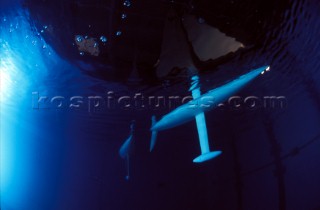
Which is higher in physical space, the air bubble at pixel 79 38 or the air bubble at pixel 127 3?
the air bubble at pixel 127 3

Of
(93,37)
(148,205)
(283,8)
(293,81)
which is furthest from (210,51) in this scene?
(148,205)

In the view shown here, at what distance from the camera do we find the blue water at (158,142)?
4355 millimetres

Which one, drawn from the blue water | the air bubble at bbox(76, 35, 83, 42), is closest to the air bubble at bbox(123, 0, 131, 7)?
the air bubble at bbox(76, 35, 83, 42)

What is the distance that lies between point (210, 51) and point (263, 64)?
1433 millimetres

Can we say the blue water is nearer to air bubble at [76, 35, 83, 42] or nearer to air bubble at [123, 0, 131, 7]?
air bubble at [76, 35, 83, 42]

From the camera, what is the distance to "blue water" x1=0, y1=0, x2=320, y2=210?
436 centimetres

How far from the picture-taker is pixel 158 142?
8.80 metres

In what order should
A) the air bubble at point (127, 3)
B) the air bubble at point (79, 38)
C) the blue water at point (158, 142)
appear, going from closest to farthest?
the air bubble at point (127, 3) → the air bubble at point (79, 38) → the blue water at point (158, 142)

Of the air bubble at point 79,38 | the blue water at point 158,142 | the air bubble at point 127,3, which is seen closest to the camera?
the air bubble at point 127,3

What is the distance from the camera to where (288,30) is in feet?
11.8

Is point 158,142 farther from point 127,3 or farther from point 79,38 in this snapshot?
point 127,3

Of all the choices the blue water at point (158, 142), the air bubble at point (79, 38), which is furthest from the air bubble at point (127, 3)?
the blue water at point (158, 142)

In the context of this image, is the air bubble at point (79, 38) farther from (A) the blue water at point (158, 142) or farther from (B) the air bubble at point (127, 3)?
(B) the air bubble at point (127, 3)

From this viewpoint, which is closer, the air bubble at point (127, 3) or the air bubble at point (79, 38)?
the air bubble at point (127, 3)
